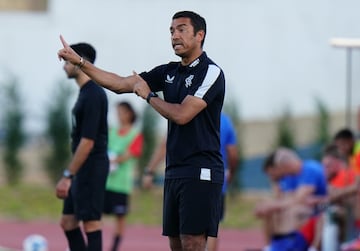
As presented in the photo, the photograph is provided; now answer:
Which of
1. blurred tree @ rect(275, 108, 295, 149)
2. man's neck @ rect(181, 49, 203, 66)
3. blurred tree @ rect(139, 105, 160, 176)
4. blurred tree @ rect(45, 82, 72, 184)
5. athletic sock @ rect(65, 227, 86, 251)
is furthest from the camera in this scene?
blurred tree @ rect(275, 108, 295, 149)

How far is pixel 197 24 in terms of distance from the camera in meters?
8.53

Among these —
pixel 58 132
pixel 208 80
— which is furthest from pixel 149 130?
pixel 208 80

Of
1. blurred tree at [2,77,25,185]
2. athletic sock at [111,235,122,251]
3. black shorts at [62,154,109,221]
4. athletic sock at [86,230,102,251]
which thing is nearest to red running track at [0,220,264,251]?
athletic sock at [111,235,122,251]

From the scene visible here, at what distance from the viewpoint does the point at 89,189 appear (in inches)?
419

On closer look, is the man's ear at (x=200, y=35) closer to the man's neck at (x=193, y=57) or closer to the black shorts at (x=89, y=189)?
the man's neck at (x=193, y=57)

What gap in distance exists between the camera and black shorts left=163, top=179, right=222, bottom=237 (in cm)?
845

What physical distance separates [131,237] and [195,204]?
1101 centimetres

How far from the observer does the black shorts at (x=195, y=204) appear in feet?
27.7

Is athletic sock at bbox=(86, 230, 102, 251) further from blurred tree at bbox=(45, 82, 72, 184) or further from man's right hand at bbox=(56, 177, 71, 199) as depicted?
blurred tree at bbox=(45, 82, 72, 184)

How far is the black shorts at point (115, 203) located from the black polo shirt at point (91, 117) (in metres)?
4.54

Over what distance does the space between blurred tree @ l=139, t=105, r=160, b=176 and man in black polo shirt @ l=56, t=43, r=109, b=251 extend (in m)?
13.9

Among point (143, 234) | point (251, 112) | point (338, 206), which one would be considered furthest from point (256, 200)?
point (338, 206)

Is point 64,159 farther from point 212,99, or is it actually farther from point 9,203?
point 212,99

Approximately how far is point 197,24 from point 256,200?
16.0 m
